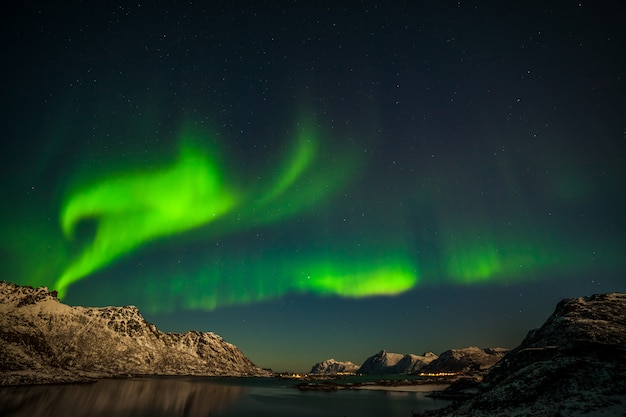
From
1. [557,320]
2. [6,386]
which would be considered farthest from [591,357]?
[6,386]

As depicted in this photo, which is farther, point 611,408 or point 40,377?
point 40,377

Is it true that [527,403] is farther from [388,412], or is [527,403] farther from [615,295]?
[615,295]

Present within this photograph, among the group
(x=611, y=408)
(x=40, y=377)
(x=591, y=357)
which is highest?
(x=591, y=357)

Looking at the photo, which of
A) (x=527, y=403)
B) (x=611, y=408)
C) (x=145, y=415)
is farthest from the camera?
(x=145, y=415)

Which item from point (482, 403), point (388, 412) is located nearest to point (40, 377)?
point (388, 412)

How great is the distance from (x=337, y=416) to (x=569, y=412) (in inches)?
1382

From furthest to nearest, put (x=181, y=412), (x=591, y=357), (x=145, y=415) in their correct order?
1. (x=181, y=412)
2. (x=145, y=415)
3. (x=591, y=357)

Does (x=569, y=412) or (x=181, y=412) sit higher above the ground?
(x=569, y=412)

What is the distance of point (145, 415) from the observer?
45156 millimetres

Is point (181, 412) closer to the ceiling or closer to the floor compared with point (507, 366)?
closer to the floor

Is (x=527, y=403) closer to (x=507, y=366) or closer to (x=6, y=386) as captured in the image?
(x=507, y=366)

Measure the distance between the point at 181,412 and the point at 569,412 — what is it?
49.3 m

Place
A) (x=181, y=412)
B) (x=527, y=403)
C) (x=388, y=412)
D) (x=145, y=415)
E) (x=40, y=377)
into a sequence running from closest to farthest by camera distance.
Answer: (x=527, y=403), (x=145, y=415), (x=181, y=412), (x=388, y=412), (x=40, y=377)

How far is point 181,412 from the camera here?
161 ft
